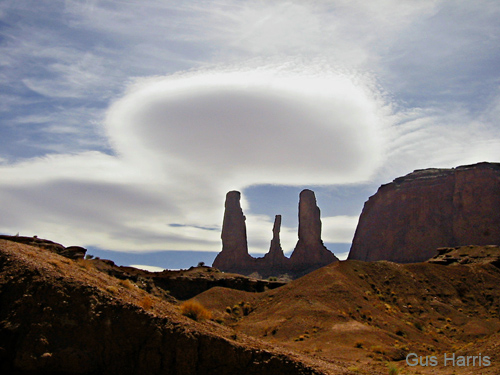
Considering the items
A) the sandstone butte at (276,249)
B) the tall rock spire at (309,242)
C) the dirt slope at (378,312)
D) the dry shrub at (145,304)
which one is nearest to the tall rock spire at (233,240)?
the sandstone butte at (276,249)

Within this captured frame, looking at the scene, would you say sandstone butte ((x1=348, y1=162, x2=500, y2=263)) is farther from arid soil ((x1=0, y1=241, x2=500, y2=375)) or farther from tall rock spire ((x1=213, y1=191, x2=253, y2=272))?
arid soil ((x1=0, y1=241, x2=500, y2=375))

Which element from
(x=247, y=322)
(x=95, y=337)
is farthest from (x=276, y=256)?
(x=95, y=337)

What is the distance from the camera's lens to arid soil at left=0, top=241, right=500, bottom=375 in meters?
12.5

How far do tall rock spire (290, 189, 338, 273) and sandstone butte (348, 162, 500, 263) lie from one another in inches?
345

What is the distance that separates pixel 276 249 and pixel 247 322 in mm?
72432

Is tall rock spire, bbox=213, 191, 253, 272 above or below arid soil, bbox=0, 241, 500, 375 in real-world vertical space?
above

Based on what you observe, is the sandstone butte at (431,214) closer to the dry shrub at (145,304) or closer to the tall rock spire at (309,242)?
the tall rock spire at (309,242)

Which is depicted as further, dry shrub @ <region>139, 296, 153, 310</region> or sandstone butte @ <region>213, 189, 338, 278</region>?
sandstone butte @ <region>213, 189, 338, 278</region>

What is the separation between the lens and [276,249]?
119 m

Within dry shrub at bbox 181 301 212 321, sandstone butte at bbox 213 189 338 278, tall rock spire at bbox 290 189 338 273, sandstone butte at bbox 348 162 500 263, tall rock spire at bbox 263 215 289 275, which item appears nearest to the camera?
dry shrub at bbox 181 301 212 321

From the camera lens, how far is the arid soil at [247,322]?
12.5m

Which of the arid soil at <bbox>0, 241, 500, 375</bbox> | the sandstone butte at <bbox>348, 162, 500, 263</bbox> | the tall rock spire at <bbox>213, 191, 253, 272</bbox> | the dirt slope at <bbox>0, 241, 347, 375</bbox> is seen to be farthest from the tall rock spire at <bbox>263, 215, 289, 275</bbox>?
the dirt slope at <bbox>0, 241, 347, 375</bbox>

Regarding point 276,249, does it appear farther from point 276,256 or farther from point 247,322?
point 247,322

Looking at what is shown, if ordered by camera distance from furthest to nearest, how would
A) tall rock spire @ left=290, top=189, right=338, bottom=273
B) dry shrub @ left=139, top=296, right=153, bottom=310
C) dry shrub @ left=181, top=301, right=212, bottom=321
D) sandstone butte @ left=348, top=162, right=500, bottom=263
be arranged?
tall rock spire @ left=290, top=189, right=338, bottom=273 → sandstone butte @ left=348, top=162, right=500, bottom=263 → dry shrub @ left=181, top=301, right=212, bottom=321 → dry shrub @ left=139, top=296, right=153, bottom=310
